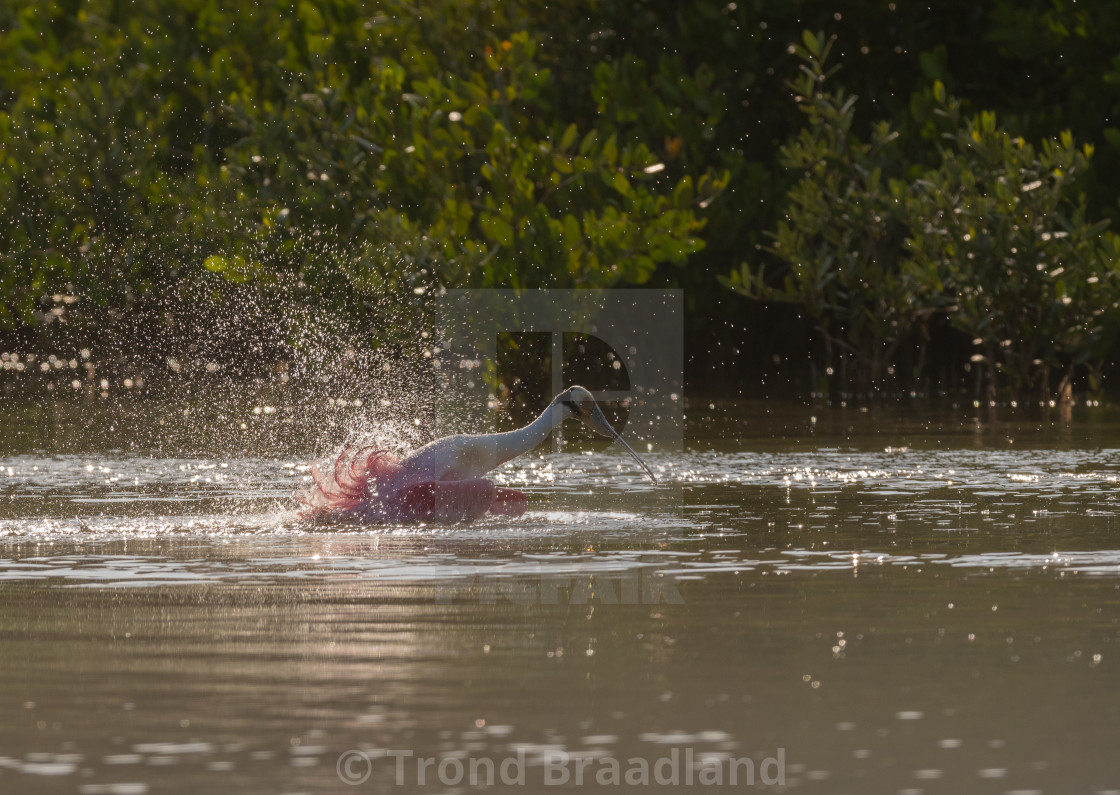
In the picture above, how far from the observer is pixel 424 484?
13.5 metres

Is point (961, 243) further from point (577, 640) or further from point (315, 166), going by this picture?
point (577, 640)

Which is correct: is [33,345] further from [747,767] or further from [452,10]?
→ [747,767]

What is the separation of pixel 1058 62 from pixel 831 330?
16.3 feet

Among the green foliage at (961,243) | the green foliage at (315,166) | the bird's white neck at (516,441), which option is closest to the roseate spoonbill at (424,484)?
the bird's white neck at (516,441)

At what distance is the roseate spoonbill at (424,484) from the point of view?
44.0 ft

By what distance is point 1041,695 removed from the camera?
7672 mm

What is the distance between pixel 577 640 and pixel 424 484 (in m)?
4.73

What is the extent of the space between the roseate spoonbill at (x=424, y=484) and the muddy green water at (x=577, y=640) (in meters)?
0.22

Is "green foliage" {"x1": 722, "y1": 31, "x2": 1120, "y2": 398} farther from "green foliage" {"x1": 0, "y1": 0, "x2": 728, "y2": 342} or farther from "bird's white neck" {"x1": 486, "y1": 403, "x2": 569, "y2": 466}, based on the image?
"bird's white neck" {"x1": 486, "y1": 403, "x2": 569, "y2": 466}

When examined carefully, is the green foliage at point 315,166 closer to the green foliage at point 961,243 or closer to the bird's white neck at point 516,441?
the green foliage at point 961,243

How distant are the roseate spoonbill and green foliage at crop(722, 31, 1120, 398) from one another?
13.5 metres

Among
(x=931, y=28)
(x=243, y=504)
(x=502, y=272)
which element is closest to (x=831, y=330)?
(x=931, y=28)

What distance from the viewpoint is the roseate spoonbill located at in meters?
13.4

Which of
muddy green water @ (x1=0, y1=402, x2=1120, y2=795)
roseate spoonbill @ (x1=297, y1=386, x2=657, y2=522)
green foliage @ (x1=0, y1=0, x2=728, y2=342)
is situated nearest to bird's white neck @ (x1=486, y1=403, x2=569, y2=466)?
roseate spoonbill @ (x1=297, y1=386, x2=657, y2=522)
